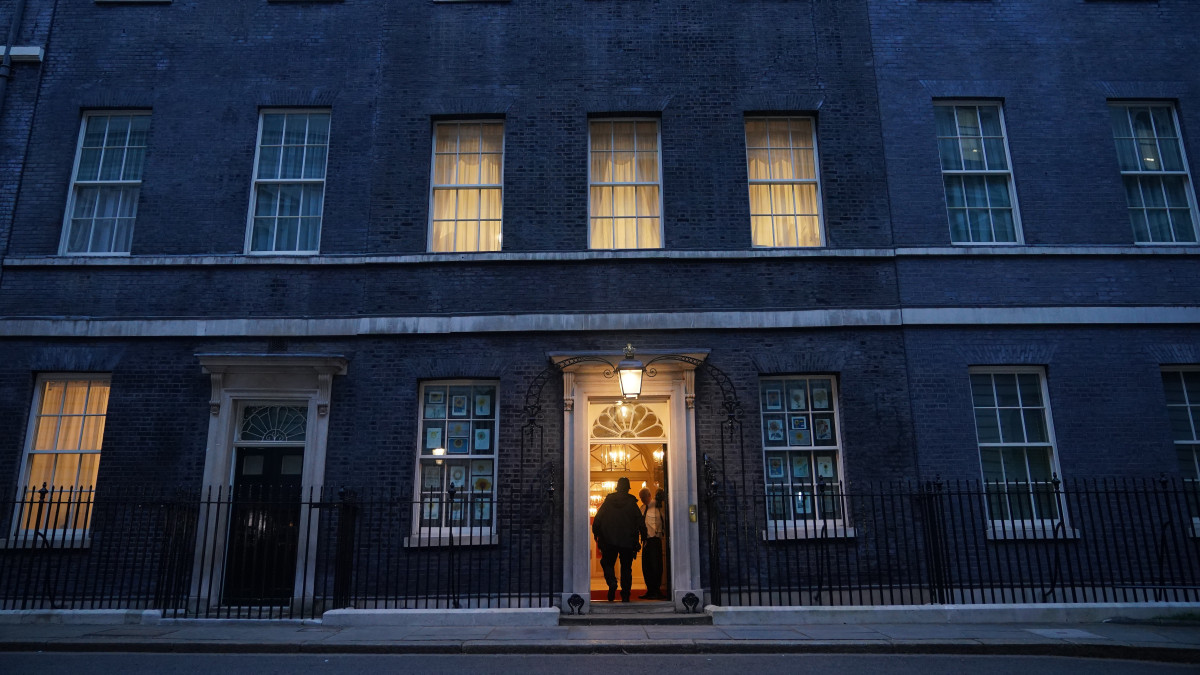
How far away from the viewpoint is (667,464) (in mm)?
10312

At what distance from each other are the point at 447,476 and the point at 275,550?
90.6 inches

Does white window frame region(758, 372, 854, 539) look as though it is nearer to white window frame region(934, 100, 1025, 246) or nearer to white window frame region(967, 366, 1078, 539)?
white window frame region(967, 366, 1078, 539)

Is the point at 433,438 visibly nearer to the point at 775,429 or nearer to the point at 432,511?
the point at 432,511

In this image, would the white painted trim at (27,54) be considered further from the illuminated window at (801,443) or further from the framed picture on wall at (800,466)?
the framed picture on wall at (800,466)

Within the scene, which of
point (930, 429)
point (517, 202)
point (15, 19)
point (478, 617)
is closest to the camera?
point (478, 617)

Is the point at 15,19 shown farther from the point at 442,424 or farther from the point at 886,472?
the point at 886,472

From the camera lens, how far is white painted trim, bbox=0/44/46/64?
11562 millimetres

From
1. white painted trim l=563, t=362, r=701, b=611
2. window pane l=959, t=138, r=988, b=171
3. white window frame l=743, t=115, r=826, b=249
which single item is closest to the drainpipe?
white painted trim l=563, t=362, r=701, b=611

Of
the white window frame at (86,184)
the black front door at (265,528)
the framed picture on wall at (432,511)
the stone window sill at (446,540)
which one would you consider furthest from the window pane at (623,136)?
the white window frame at (86,184)

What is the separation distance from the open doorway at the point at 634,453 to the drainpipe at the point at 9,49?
1045 cm

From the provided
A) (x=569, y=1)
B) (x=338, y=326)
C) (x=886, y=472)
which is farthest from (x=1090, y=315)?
(x=338, y=326)

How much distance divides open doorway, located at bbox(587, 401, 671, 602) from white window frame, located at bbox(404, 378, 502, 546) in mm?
1346

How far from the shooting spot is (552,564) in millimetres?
9492

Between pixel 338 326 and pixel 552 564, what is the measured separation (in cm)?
446
